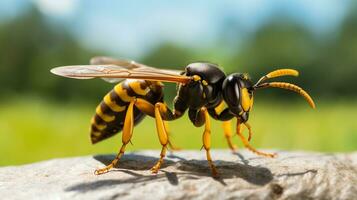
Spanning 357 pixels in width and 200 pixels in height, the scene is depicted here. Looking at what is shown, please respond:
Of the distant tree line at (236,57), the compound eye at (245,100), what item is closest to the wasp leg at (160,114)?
the compound eye at (245,100)

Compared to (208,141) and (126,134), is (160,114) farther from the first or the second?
(208,141)

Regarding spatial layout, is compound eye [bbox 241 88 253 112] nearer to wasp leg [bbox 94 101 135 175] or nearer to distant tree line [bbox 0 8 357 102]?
wasp leg [bbox 94 101 135 175]

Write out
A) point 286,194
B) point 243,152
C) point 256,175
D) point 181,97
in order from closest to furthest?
point 286,194, point 256,175, point 181,97, point 243,152

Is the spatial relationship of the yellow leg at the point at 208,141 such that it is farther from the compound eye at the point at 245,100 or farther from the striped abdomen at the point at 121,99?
the striped abdomen at the point at 121,99

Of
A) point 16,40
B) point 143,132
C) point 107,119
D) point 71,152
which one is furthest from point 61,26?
point 107,119

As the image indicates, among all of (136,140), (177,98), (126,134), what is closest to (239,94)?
(177,98)

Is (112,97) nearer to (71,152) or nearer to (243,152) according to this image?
(243,152)
